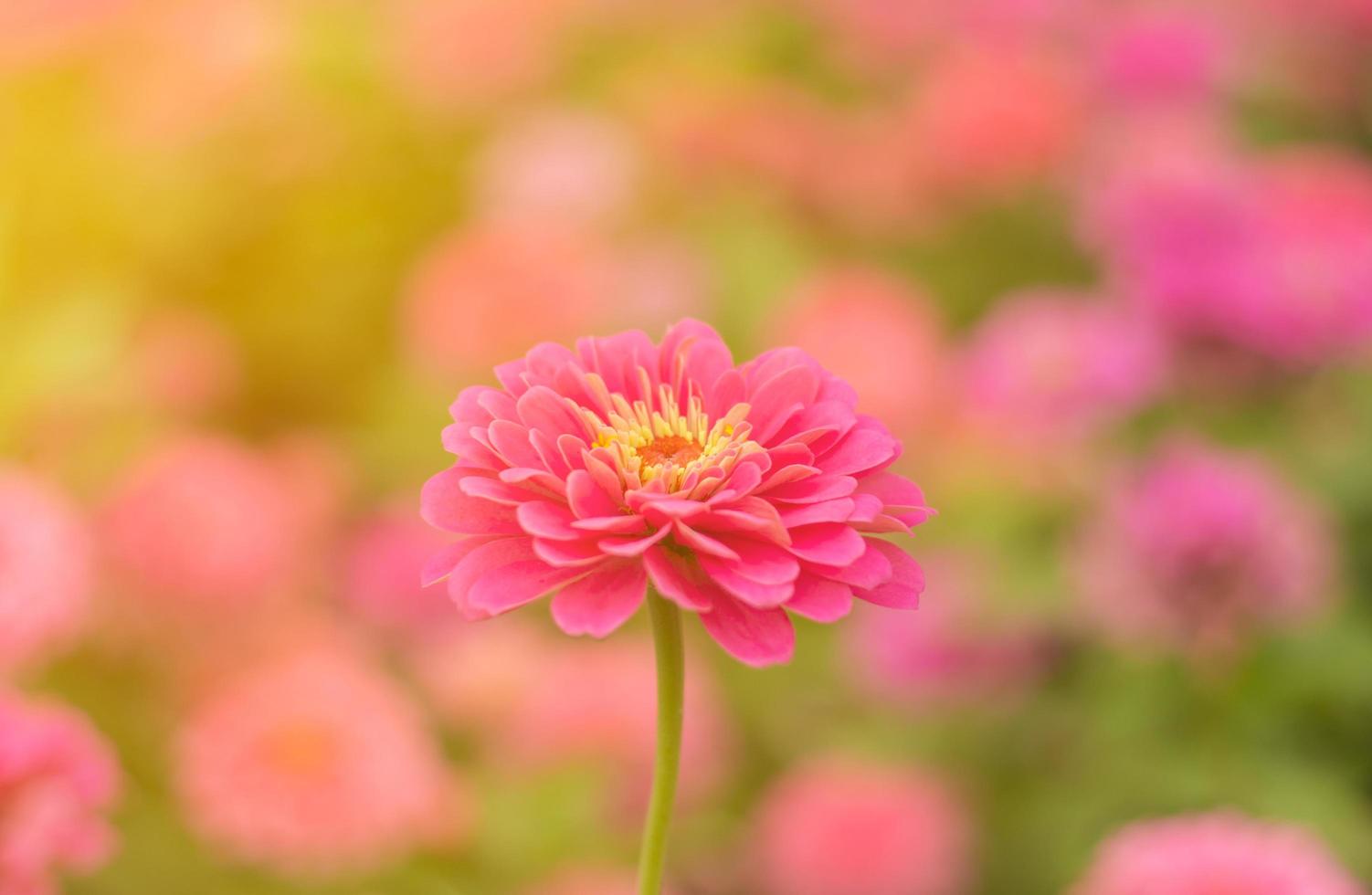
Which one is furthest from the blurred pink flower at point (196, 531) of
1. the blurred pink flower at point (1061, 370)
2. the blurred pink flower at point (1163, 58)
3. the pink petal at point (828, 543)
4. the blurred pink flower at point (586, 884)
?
the blurred pink flower at point (1163, 58)

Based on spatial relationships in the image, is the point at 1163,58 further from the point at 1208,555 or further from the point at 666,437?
the point at 666,437

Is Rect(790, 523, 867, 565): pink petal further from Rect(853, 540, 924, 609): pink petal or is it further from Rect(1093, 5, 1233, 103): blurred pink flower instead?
Rect(1093, 5, 1233, 103): blurred pink flower

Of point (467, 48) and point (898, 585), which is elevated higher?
point (467, 48)

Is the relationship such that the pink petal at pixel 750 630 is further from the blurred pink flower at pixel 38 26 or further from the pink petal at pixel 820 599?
the blurred pink flower at pixel 38 26

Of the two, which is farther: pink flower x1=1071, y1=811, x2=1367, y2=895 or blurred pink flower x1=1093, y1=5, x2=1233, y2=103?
blurred pink flower x1=1093, y1=5, x2=1233, y2=103

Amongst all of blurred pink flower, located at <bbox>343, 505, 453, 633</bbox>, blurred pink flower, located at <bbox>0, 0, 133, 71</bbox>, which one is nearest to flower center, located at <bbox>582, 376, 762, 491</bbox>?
blurred pink flower, located at <bbox>343, 505, 453, 633</bbox>

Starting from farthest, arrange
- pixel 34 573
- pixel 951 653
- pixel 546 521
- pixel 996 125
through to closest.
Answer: pixel 996 125
pixel 951 653
pixel 34 573
pixel 546 521

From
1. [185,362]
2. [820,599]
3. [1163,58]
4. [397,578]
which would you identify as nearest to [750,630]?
[820,599]

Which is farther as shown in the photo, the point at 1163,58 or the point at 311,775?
the point at 1163,58
